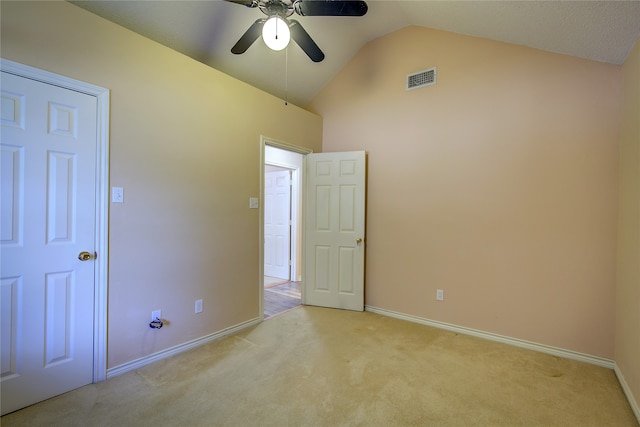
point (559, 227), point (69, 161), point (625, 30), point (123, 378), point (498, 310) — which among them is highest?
point (625, 30)

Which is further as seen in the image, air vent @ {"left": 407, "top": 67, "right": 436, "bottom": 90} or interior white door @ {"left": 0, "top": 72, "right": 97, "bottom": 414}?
air vent @ {"left": 407, "top": 67, "right": 436, "bottom": 90}

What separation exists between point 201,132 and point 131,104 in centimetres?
57

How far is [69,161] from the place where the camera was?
1.93 m

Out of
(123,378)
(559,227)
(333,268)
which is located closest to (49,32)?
(123,378)

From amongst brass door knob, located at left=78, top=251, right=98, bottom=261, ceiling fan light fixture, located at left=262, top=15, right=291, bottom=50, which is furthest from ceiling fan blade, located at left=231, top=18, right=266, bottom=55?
brass door knob, located at left=78, top=251, right=98, bottom=261

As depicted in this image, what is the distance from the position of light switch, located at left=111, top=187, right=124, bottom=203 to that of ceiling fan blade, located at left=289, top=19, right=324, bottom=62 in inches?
66.6

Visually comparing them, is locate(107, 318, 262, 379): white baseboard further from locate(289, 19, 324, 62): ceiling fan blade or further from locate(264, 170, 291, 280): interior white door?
locate(289, 19, 324, 62): ceiling fan blade

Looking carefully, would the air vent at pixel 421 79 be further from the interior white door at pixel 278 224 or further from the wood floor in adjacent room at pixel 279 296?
the wood floor in adjacent room at pixel 279 296

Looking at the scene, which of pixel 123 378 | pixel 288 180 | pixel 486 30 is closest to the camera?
pixel 123 378

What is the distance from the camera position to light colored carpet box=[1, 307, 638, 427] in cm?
173

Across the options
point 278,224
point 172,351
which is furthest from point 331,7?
point 278,224

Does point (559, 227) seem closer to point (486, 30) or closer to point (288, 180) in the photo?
point (486, 30)

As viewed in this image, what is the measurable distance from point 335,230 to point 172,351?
83.5 inches

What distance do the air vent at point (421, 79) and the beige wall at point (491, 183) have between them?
76 mm
